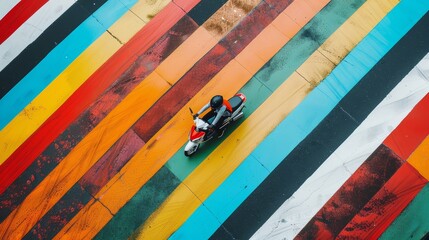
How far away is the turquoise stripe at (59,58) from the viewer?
30.2 feet

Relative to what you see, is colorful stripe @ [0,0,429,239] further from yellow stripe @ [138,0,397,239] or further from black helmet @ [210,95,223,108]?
black helmet @ [210,95,223,108]

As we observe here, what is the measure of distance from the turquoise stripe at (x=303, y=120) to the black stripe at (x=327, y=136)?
0.44 feet

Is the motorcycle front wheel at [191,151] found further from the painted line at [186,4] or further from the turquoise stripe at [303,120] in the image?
the painted line at [186,4]

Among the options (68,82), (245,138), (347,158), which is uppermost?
(347,158)

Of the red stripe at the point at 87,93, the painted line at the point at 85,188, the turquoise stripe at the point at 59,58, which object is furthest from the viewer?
the turquoise stripe at the point at 59,58

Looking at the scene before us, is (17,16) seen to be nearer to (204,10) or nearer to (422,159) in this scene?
(204,10)

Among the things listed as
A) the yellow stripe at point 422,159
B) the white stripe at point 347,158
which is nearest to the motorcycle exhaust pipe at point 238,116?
the white stripe at point 347,158

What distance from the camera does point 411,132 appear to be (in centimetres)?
827

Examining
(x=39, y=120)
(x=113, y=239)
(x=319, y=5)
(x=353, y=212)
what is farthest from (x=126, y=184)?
(x=319, y=5)

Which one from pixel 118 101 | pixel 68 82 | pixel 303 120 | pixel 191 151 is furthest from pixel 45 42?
pixel 303 120

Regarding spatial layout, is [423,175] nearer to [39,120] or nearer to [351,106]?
[351,106]

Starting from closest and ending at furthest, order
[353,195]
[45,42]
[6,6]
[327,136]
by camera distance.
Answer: [353,195] < [327,136] < [45,42] < [6,6]

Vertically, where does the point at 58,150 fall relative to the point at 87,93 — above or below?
below

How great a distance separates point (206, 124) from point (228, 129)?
0.96 metres
